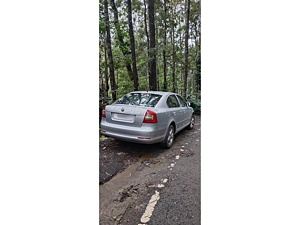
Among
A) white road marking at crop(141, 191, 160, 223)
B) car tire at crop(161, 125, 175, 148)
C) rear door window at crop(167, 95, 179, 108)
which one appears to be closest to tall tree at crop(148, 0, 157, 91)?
rear door window at crop(167, 95, 179, 108)

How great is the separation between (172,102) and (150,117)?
3.14ft

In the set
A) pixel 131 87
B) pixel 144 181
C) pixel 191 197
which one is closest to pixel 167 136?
pixel 144 181

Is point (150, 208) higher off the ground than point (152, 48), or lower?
lower

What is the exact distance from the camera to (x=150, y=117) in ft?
8.01

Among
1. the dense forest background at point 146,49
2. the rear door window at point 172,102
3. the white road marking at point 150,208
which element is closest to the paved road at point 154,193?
the white road marking at point 150,208

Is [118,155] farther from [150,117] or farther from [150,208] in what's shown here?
[150,208]

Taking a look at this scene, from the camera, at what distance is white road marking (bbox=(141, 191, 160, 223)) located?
1.26 m

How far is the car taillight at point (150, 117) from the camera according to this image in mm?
→ 2430

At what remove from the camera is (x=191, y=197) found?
148 centimetres

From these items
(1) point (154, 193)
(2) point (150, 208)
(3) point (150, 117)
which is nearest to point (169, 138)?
(3) point (150, 117)

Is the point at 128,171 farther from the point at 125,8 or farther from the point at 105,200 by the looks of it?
the point at 125,8
